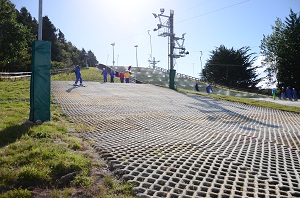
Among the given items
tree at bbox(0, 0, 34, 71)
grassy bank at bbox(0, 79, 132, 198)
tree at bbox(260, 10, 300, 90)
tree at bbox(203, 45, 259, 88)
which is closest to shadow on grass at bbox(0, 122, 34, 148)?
grassy bank at bbox(0, 79, 132, 198)

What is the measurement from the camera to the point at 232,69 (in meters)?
59.8

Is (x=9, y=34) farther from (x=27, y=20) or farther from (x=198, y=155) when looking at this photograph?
(x=27, y=20)

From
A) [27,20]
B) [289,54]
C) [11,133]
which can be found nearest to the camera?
[11,133]

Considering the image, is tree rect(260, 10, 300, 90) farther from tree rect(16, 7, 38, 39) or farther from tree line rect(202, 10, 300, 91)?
tree rect(16, 7, 38, 39)

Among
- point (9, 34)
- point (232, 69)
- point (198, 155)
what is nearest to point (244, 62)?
point (232, 69)

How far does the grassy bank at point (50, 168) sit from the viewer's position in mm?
3607

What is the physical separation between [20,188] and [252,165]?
3898mm

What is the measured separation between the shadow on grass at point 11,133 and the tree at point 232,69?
182 feet

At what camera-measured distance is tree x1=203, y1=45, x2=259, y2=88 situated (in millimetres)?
58969

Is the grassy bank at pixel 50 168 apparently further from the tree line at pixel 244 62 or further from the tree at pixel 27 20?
the tree at pixel 27 20

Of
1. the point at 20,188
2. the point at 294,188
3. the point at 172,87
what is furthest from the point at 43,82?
the point at 172,87

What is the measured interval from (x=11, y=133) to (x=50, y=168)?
2.32 metres

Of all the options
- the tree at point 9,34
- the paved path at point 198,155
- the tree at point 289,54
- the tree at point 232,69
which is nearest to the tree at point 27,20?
the tree at point 9,34

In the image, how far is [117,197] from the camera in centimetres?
350
